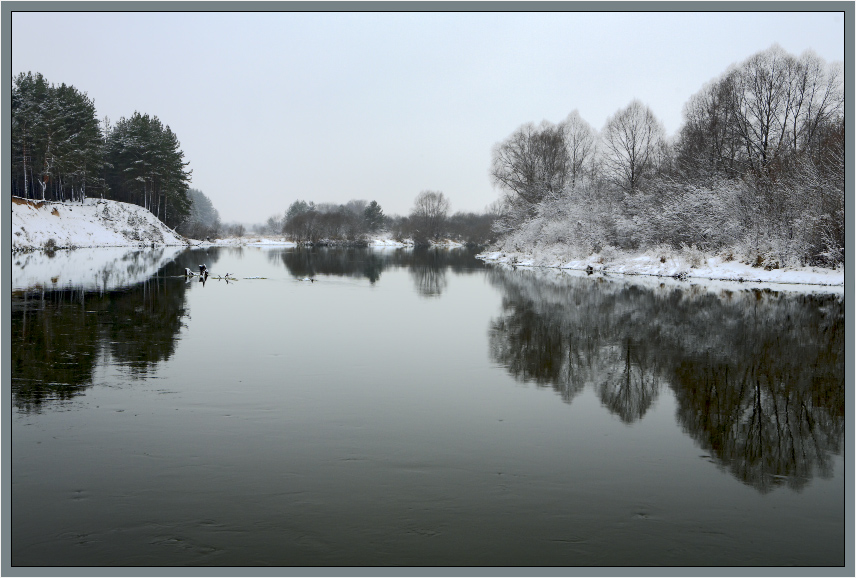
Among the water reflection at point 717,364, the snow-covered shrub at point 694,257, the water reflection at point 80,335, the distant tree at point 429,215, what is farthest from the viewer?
the distant tree at point 429,215

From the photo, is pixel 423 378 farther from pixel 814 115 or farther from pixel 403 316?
pixel 814 115

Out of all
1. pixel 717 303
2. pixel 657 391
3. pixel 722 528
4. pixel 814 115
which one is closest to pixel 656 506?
pixel 722 528

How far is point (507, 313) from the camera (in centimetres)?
1783

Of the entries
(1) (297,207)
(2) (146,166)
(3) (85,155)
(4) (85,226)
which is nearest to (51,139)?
(3) (85,155)

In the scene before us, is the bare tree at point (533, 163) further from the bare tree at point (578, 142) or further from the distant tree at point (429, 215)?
the distant tree at point (429, 215)

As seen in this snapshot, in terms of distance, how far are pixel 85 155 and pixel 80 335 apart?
62281 mm

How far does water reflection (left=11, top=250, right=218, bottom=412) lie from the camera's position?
920 cm

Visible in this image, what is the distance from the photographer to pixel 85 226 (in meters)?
68.1

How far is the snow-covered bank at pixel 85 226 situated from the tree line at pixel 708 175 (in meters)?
39.7

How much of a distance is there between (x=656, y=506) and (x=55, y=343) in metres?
11.1

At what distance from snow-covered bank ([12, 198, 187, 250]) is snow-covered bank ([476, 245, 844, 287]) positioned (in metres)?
39.8

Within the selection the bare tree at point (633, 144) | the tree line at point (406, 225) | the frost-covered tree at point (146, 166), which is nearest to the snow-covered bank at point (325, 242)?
the tree line at point (406, 225)

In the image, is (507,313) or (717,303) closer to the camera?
(507,313)

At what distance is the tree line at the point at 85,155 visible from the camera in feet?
197
